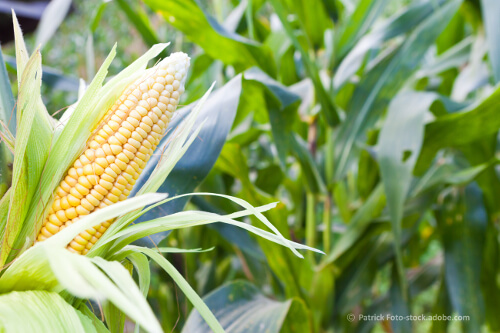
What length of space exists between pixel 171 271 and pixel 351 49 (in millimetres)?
497

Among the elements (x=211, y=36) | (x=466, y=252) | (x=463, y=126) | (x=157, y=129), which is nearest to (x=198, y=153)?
(x=157, y=129)

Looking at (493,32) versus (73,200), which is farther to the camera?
(493,32)

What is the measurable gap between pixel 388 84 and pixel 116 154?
0.46m

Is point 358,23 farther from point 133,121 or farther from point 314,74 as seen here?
point 133,121

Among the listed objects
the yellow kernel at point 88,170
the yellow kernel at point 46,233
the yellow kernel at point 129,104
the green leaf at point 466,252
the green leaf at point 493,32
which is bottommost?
the green leaf at point 466,252

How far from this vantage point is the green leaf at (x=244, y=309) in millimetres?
422

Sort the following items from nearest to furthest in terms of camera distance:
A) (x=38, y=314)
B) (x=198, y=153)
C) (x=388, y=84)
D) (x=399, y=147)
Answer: (x=38, y=314) < (x=198, y=153) < (x=399, y=147) < (x=388, y=84)

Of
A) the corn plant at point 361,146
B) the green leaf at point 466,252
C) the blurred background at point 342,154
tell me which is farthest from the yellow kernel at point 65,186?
the green leaf at point 466,252

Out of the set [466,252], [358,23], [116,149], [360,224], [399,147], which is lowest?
[466,252]

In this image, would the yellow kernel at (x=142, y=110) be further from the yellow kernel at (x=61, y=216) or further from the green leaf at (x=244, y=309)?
the green leaf at (x=244, y=309)

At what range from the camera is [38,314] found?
0.67 ft

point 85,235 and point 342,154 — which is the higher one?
point 85,235

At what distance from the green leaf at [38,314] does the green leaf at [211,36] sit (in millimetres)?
371

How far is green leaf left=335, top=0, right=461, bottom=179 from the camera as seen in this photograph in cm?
59
